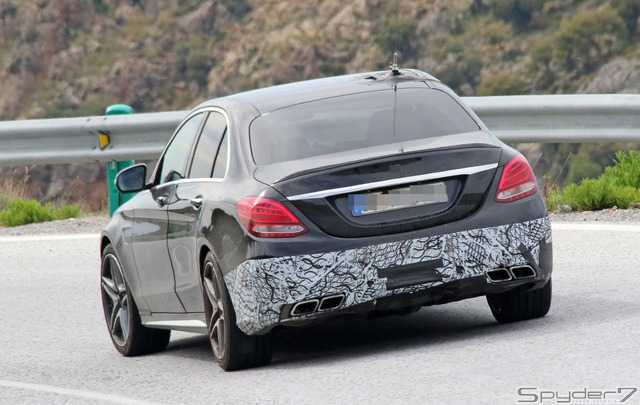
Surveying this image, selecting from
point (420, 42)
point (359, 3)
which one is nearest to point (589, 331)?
point (420, 42)

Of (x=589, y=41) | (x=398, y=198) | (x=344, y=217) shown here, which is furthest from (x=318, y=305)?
(x=589, y=41)

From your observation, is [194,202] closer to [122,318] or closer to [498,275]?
[122,318]

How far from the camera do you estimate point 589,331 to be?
254 inches

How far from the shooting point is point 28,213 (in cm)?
1438

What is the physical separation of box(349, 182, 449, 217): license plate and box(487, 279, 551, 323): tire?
3.00ft

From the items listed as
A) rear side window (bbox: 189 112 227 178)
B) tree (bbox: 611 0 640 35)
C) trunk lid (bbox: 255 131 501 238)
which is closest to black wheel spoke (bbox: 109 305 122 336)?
rear side window (bbox: 189 112 227 178)

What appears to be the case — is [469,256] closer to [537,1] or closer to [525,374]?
[525,374]

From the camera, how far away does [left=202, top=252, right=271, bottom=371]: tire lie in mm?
6363

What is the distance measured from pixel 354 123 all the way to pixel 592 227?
4.77 m

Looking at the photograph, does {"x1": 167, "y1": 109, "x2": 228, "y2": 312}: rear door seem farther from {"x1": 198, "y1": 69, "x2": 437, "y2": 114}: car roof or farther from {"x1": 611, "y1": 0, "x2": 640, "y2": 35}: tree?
{"x1": 611, "y1": 0, "x2": 640, "y2": 35}: tree

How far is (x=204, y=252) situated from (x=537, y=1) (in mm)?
44409

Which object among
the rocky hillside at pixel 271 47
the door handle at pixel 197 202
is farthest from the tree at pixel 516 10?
the door handle at pixel 197 202

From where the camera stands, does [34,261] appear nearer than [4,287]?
No

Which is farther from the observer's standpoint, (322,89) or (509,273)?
(322,89)
